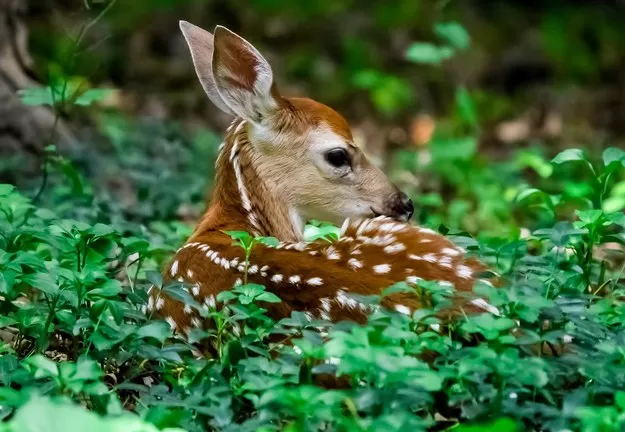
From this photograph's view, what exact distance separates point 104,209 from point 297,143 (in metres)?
1.39

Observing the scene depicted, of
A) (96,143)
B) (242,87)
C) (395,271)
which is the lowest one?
(96,143)

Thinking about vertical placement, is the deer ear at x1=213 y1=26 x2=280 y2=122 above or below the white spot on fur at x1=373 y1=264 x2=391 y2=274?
above

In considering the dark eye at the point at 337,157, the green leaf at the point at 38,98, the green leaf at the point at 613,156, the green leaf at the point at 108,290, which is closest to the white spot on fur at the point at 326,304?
the green leaf at the point at 108,290

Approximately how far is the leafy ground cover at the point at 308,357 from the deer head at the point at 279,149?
1.83ft

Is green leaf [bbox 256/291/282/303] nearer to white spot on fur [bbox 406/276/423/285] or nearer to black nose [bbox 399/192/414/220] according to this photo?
white spot on fur [bbox 406/276/423/285]

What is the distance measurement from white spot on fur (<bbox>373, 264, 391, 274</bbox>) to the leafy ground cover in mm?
297

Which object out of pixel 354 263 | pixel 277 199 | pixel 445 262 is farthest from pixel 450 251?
pixel 277 199

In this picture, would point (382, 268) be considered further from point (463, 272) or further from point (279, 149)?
point (279, 149)

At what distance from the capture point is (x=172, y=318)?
176 inches

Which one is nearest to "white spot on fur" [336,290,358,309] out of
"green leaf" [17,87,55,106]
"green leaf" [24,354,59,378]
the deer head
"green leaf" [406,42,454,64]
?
"green leaf" [24,354,59,378]

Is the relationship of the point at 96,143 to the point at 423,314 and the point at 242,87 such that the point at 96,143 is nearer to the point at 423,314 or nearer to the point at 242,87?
the point at 242,87

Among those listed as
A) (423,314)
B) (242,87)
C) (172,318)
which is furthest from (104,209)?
(423,314)

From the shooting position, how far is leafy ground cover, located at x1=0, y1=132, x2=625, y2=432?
3.19 metres

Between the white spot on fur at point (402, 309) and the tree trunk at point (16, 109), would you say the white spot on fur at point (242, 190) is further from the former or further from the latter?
the tree trunk at point (16, 109)
